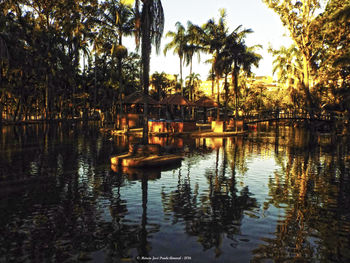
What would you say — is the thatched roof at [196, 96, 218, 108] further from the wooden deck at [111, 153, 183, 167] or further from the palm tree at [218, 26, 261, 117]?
the wooden deck at [111, 153, 183, 167]

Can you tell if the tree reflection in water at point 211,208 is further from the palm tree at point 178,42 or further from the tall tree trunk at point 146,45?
the palm tree at point 178,42

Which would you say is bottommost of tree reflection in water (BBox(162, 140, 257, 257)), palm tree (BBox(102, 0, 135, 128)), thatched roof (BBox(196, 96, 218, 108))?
tree reflection in water (BBox(162, 140, 257, 257))

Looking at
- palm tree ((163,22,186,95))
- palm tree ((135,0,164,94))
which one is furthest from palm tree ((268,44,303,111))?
palm tree ((135,0,164,94))

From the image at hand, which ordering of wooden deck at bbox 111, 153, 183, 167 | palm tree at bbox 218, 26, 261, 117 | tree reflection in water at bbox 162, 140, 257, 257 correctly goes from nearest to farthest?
tree reflection in water at bbox 162, 140, 257, 257 → wooden deck at bbox 111, 153, 183, 167 → palm tree at bbox 218, 26, 261, 117

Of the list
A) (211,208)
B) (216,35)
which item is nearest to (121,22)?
(216,35)

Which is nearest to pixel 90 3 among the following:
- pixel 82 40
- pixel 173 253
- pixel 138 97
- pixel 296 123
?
pixel 82 40

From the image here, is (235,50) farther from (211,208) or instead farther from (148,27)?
(211,208)

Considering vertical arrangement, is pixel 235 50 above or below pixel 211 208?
above

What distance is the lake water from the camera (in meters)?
6.45

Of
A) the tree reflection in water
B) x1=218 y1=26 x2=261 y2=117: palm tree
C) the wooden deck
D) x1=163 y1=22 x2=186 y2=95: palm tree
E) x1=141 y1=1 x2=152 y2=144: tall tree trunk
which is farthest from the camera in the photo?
x1=163 y1=22 x2=186 y2=95: palm tree

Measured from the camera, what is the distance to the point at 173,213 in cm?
890

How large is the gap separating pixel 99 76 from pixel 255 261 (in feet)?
230

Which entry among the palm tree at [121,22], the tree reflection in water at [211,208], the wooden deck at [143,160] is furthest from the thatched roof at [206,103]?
the tree reflection in water at [211,208]

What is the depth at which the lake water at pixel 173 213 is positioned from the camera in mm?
6453
